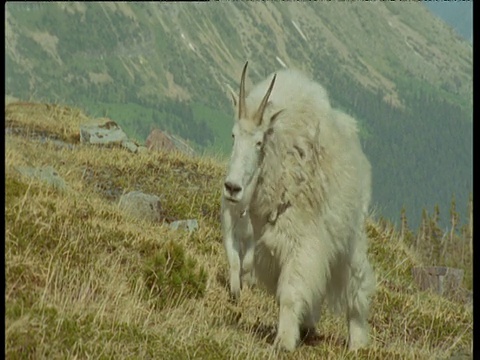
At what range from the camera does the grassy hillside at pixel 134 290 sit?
6.70 metres

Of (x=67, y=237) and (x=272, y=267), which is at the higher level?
(x=272, y=267)

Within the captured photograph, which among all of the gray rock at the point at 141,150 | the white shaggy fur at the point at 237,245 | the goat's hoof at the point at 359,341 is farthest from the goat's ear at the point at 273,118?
the gray rock at the point at 141,150

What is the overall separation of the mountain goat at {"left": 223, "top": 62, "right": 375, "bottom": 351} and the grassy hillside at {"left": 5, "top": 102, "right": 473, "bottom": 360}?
0.50 m

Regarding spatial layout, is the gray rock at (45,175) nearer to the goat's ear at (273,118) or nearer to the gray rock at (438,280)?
the goat's ear at (273,118)

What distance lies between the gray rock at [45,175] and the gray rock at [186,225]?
4.92ft

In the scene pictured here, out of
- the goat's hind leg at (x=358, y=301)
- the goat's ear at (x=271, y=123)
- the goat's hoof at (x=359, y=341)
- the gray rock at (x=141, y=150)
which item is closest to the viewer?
the goat's ear at (x=271, y=123)

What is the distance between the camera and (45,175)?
1148 centimetres

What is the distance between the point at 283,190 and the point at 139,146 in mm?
9093

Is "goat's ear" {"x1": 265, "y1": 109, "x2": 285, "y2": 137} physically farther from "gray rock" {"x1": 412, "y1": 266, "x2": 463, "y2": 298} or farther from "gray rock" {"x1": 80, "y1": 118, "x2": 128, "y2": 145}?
"gray rock" {"x1": 80, "y1": 118, "x2": 128, "y2": 145}

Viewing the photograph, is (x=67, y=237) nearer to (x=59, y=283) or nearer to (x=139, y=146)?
(x=59, y=283)

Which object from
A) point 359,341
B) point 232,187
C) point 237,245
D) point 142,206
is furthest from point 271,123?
point 142,206

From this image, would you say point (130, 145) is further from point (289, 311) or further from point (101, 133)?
point (289, 311)

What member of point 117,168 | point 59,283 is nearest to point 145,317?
point 59,283

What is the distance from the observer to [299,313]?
8.23m
